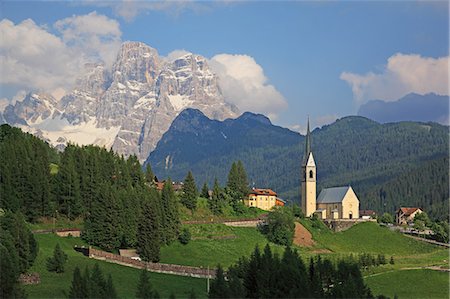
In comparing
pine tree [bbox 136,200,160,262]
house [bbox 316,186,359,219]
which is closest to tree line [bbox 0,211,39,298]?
pine tree [bbox 136,200,160,262]

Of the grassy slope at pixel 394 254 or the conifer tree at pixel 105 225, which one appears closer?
the grassy slope at pixel 394 254

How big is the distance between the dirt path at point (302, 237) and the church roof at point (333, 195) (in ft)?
112

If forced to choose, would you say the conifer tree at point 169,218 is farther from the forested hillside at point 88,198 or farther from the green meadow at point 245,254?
the green meadow at point 245,254

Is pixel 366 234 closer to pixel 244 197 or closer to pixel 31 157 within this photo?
pixel 244 197

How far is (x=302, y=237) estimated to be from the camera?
124m

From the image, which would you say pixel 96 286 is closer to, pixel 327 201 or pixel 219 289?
pixel 219 289

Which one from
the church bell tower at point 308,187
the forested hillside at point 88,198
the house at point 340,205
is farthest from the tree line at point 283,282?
the church bell tower at point 308,187

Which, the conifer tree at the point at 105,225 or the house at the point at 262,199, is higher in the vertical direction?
the house at the point at 262,199

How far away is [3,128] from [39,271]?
189ft

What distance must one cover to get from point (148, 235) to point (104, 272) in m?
16.6

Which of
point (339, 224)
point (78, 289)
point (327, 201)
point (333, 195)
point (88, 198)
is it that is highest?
point (333, 195)

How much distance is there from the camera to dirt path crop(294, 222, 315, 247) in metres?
122

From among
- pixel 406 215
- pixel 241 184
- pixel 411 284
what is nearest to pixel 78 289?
pixel 411 284

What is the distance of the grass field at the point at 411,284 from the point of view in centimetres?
8575
